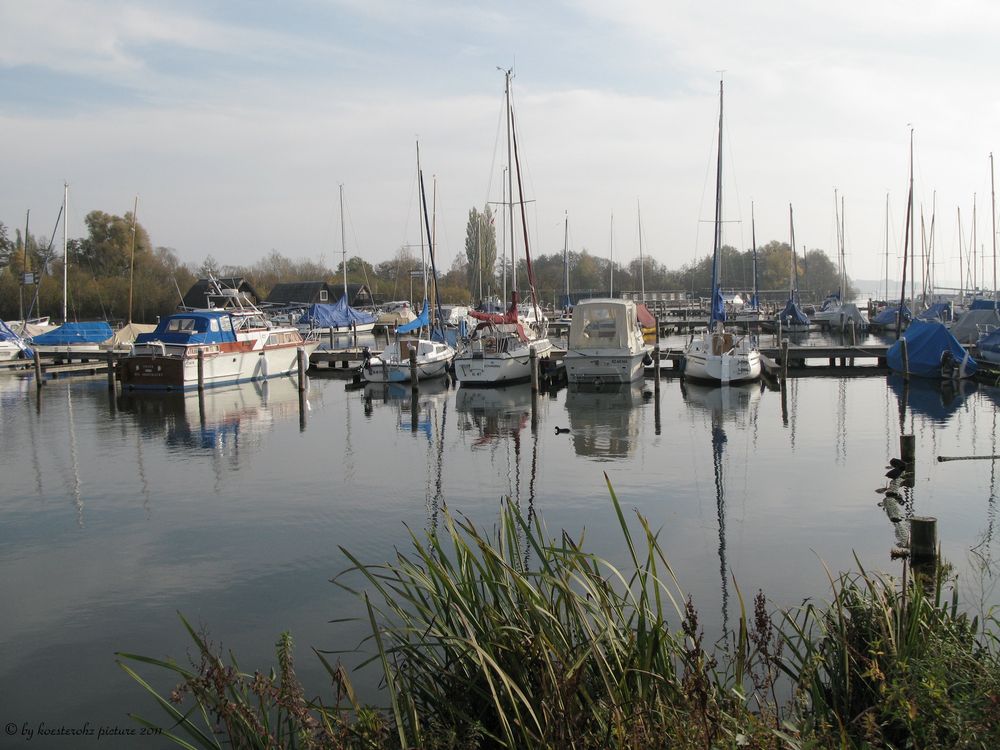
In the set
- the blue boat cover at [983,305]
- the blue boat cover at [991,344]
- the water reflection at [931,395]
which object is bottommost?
the water reflection at [931,395]

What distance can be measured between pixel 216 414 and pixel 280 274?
299ft

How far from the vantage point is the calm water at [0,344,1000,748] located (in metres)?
10.1

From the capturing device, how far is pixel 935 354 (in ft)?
108

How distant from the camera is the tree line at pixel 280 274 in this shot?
7000 cm

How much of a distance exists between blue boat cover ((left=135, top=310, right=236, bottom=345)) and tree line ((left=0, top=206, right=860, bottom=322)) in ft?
15.3

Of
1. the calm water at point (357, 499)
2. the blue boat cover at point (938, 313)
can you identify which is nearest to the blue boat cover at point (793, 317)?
the blue boat cover at point (938, 313)

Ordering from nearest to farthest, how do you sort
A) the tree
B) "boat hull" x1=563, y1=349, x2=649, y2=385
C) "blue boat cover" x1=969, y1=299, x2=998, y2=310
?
"boat hull" x1=563, y1=349, x2=649, y2=385 → "blue boat cover" x1=969, y1=299, x2=998, y2=310 → the tree

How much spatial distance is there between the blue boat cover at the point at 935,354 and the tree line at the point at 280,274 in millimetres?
18984

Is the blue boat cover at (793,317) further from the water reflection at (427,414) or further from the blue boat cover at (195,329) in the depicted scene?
the blue boat cover at (195,329)

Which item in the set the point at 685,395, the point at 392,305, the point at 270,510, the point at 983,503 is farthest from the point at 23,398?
the point at 392,305

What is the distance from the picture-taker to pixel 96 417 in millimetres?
27938

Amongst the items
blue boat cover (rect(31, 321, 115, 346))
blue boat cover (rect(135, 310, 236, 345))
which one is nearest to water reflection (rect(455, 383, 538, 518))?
blue boat cover (rect(135, 310, 236, 345))

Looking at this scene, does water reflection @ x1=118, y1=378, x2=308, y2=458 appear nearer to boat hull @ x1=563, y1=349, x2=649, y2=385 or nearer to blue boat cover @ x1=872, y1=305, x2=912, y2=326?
boat hull @ x1=563, y1=349, x2=649, y2=385

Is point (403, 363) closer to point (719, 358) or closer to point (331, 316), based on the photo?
point (719, 358)
